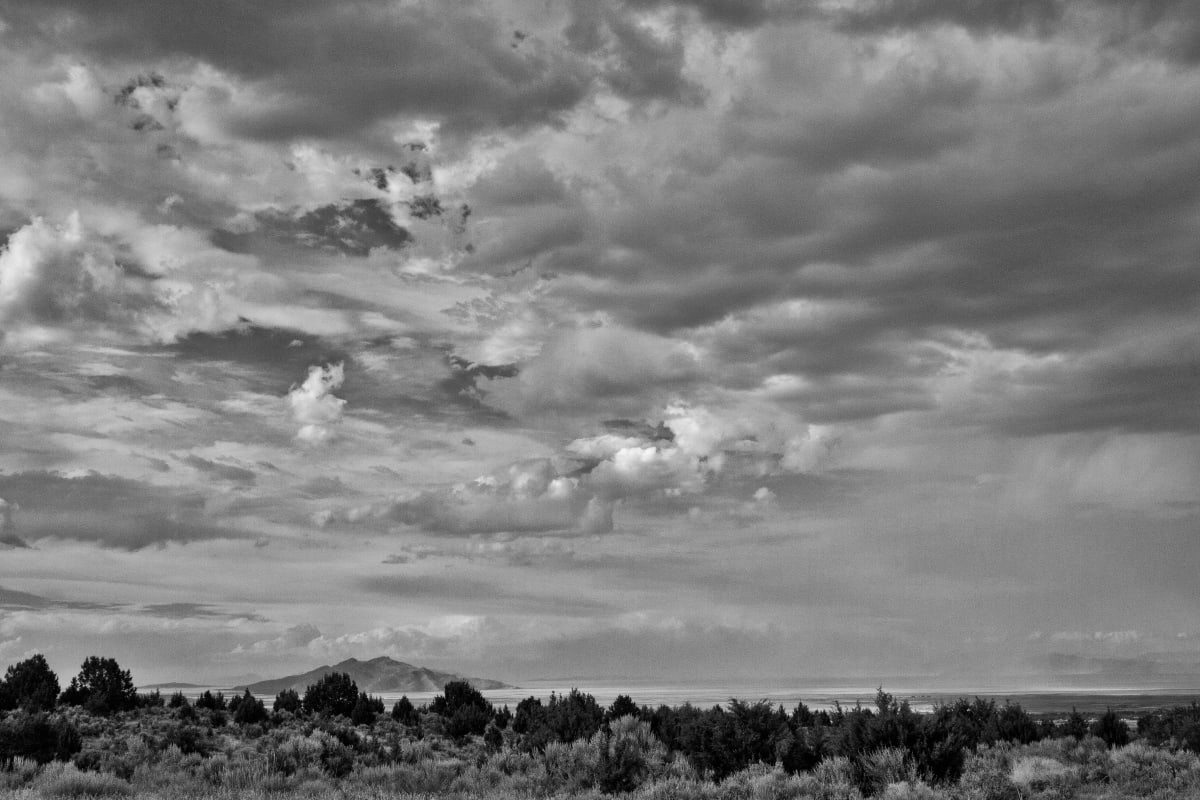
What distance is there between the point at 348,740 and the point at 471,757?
4.68m

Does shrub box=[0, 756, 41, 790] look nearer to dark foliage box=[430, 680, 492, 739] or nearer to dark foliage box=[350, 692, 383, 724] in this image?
dark foliage box=[430, 680, 492, 739]

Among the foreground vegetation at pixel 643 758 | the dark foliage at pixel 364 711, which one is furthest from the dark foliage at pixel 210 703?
the foreground vegetation at pixel 643 758

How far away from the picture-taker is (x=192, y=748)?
31.0m

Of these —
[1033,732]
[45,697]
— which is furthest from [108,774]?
[1033,732]

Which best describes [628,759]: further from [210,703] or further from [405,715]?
[210,703]

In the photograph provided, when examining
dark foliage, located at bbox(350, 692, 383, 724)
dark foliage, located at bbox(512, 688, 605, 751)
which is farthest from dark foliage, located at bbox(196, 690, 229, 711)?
dark foliage, located at bbox(512, 688, 605, 751)

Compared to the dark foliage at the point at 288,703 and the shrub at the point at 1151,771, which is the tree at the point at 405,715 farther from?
the shrub at the point at 1151,771

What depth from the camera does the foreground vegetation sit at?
22.4 metres

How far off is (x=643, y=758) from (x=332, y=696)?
28.1 m

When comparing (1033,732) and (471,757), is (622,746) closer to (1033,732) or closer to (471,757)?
(471,757)

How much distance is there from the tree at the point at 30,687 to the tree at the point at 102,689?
37.7 inches

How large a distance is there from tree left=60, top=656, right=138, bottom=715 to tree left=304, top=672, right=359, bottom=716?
826cm

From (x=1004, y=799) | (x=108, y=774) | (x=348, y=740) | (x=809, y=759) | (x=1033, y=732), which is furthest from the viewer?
(x=1033, y=732)

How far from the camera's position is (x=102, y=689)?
4766cm
